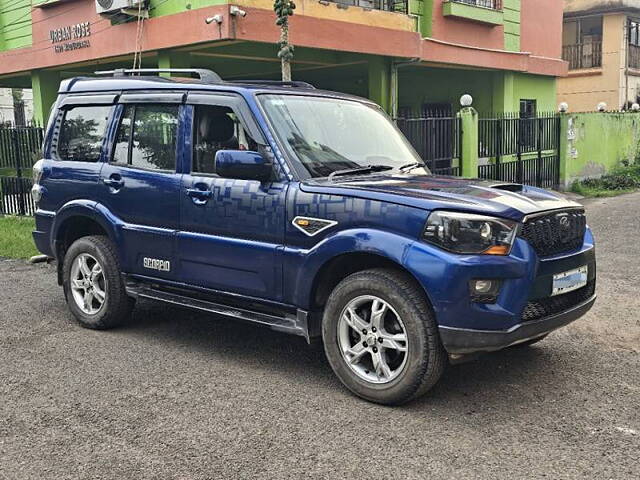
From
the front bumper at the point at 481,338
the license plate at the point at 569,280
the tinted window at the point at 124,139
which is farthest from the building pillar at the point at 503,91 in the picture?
the front bumper at the point at 481,338

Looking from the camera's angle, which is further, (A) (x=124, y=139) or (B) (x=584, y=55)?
(B) (x=584, y=55)

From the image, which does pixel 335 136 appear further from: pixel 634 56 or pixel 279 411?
pixel 634 56

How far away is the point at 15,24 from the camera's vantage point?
16953 mm

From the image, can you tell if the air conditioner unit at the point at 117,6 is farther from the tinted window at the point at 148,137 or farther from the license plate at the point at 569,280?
the license plate at the point at 569,280

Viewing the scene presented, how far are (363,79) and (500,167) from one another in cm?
584

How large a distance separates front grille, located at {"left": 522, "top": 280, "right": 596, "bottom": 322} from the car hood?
53 centimetres

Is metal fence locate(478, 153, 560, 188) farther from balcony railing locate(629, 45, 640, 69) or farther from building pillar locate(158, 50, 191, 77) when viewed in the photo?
balcony railing locate(629, 45, 640, 69)

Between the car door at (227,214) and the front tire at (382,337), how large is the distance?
0.54m

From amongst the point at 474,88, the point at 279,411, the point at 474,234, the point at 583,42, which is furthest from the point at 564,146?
the point at 279,411

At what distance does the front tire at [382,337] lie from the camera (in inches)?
159

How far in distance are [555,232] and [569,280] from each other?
1.04ft

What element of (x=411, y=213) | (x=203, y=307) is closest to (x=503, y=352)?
(x=411, y=213)

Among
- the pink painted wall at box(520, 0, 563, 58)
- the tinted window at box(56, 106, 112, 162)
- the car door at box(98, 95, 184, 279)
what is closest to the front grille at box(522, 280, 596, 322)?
the car door at box(98, 95, 184, 279)

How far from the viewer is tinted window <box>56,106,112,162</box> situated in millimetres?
5914
